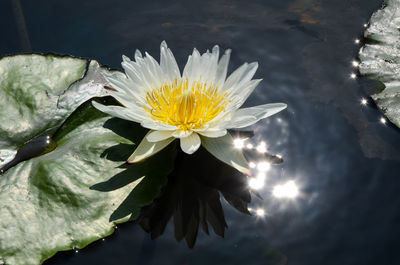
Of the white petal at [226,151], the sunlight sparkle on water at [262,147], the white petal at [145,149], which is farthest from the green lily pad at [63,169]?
the sunlight sparkle on water at [262,147]

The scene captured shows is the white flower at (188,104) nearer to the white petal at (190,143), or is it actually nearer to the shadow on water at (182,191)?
the white petal at (190,143)

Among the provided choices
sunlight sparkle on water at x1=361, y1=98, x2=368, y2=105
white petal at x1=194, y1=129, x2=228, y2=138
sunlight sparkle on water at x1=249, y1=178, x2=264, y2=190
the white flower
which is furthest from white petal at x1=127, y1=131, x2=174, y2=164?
sunlight sparkle on water at x1=361, y1=98, x2=368, y2=105

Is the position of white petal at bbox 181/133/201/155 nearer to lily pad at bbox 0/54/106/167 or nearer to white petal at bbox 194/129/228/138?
white petal at bbox 194/129/228/138

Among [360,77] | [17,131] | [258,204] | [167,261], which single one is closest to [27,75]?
[17,131]

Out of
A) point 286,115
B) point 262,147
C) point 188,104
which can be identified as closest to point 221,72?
point 188,104

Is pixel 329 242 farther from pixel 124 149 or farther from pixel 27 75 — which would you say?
pixel 27 75

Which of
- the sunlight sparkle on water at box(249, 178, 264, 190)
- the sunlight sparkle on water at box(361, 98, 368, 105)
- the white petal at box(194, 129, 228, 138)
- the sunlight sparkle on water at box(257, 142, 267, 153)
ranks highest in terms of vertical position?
the white petal at box(194, 129, 228, 138)
